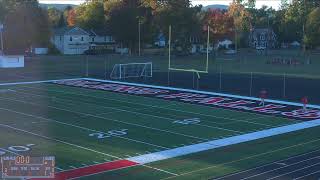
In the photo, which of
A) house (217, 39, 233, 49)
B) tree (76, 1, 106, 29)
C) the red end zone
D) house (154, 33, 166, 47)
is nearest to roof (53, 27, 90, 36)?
tree (76, 1, 106, 29)

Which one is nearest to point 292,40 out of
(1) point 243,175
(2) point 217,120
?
(2) point 217,120

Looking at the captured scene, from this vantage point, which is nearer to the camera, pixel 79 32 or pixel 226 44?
pixel 79 32

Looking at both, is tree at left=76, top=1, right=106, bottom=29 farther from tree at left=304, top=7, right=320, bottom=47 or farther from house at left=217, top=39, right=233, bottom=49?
tree at left=304, top=7, right=320, bottom=47

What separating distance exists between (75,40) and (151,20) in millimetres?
17516

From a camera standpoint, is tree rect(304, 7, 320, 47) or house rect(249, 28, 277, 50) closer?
tree rect(304, 7, 320, 47)

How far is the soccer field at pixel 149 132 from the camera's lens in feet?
50.5

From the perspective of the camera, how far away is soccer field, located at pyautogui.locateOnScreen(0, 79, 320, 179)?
1538 centimetres

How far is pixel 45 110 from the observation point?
25.3 metres

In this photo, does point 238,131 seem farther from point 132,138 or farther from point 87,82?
point 87,82

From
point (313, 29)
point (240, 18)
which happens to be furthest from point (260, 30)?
point (313, 29)

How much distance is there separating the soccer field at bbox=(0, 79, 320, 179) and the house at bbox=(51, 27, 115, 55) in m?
60.2

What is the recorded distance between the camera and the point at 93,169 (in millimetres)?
14789
